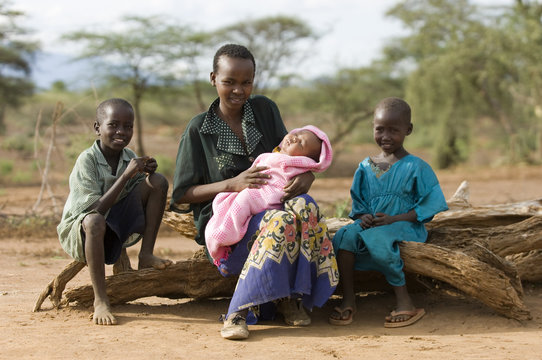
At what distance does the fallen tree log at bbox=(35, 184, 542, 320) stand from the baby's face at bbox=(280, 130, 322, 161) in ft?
2.59

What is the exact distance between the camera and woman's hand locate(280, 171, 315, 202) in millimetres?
3535

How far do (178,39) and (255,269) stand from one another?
56.0ft

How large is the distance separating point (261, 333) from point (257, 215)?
637 mm

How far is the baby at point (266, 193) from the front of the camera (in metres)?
3.47

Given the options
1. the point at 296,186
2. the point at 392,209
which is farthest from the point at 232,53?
the point at 392,209

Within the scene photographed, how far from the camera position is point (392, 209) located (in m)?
3.87

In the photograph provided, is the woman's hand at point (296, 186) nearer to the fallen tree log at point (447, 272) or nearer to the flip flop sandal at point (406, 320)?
the fallen tree log at point (447, 272)

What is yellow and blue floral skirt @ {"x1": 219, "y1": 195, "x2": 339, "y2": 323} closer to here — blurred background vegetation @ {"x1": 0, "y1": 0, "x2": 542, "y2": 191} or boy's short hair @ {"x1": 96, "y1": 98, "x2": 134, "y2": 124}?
boy's short hair @ {"x1": 96, "y1": 98, "x2": 134, "y2": 124}

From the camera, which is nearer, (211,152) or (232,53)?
(232,53)

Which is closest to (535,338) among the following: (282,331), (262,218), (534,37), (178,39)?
(282,331)

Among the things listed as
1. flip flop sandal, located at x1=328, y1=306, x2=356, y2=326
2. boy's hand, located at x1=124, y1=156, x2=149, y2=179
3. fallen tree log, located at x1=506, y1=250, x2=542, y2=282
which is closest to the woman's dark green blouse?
boy's hand, located at x1=124, y1=156, x2=149, y2=179

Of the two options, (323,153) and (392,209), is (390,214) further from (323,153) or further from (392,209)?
(323,153)

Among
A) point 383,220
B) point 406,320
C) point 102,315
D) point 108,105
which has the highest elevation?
point 108,105

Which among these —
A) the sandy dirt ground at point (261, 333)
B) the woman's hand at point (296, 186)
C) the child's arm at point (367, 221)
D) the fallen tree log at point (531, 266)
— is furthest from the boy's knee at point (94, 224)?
the fallen tree log at point (531, 266)
